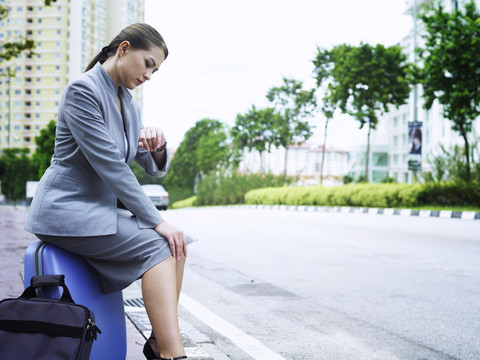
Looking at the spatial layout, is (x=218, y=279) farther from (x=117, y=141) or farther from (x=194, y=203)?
(x=194, y=203)

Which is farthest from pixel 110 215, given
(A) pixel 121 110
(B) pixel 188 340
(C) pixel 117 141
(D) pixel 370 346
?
(D) pixel 370 346

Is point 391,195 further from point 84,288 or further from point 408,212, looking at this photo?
point 84,288

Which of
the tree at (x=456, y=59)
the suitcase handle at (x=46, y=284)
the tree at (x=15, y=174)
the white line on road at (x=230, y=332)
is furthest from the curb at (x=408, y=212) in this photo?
the tree at (x=15, y=174)

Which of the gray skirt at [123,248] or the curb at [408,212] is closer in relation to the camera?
the gray skirt at [123,248]

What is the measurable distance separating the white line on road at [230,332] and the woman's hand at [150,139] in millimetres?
1293

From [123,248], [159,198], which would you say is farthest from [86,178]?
[159,198]

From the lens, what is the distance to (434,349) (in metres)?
3.61

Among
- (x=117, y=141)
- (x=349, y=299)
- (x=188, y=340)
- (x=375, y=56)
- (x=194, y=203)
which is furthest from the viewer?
(x=194, y=203)

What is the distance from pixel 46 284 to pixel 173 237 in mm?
499

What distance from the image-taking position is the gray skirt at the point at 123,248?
2.38 meters

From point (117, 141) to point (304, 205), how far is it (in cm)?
2701

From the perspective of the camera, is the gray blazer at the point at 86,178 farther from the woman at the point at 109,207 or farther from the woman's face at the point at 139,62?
the woman's face at the point at 139,62

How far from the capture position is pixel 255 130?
45.1 metres

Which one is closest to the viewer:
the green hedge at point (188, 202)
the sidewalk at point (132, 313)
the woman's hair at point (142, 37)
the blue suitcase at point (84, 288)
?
the blue suitcase at point (84, 288)
